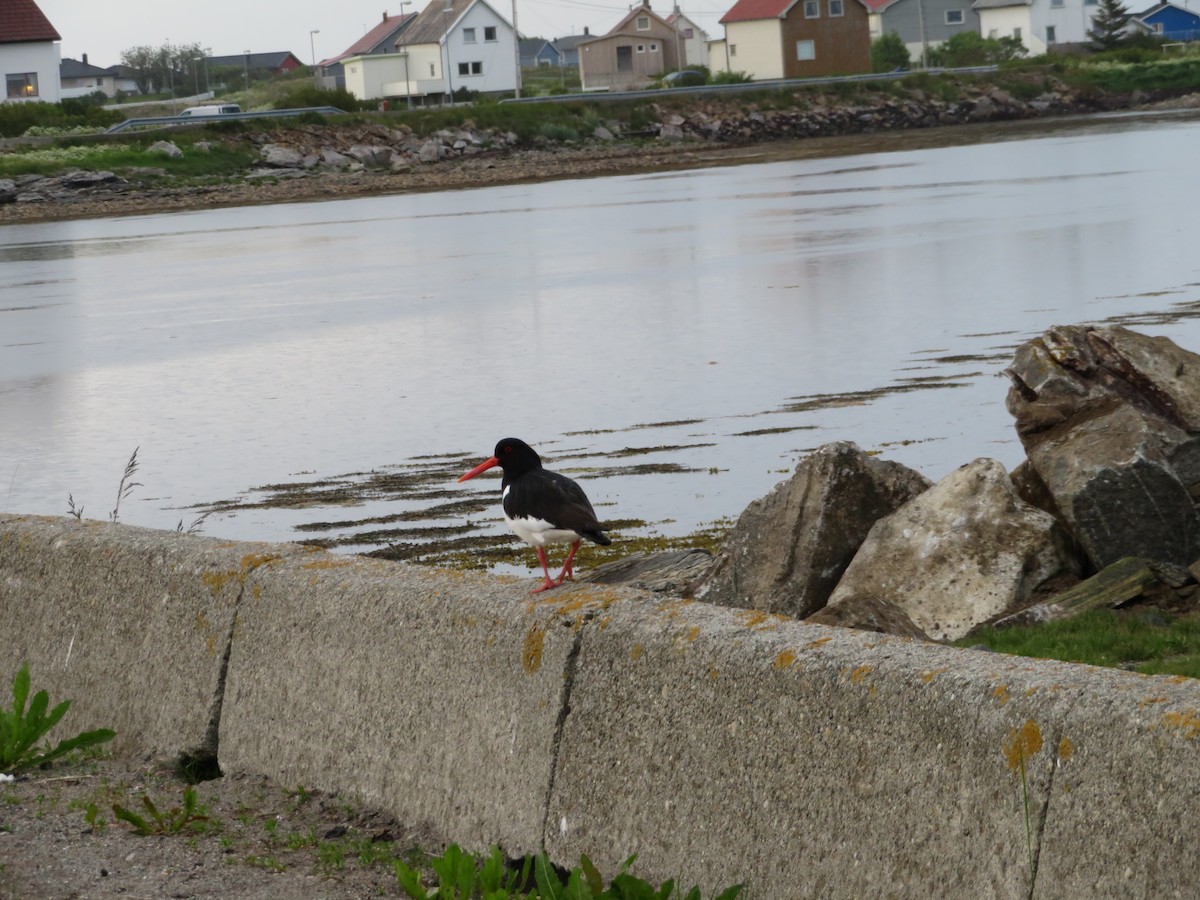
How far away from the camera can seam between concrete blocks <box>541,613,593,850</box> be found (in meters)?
4.04

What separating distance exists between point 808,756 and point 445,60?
94517mm

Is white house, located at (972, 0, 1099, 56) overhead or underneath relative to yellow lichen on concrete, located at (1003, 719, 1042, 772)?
overhead

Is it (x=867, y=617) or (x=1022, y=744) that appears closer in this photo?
(x=1022, y=744)

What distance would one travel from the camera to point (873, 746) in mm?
3430

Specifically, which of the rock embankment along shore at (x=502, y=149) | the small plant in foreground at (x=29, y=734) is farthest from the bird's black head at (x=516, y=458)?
the rock embankment along shore at (x=502, y=149)

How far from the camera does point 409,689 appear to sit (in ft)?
14.4

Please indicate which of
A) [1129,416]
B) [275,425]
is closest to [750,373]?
[275,425]

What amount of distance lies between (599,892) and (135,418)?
11407 millimetres

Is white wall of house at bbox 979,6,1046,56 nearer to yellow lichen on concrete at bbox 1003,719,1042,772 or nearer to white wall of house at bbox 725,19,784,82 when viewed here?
white wall of house at bbox 725,19,784,82

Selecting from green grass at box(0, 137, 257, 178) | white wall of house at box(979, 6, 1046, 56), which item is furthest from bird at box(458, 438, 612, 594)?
white wall of house at box(979, 6, 1046, 56)

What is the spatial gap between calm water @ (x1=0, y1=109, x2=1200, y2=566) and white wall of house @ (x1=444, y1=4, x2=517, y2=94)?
60.8 meters

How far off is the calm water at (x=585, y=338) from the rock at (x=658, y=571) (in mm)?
1236

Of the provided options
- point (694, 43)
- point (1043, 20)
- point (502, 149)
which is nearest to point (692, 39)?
point (694, 43)

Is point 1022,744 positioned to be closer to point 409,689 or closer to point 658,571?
point 409,689
